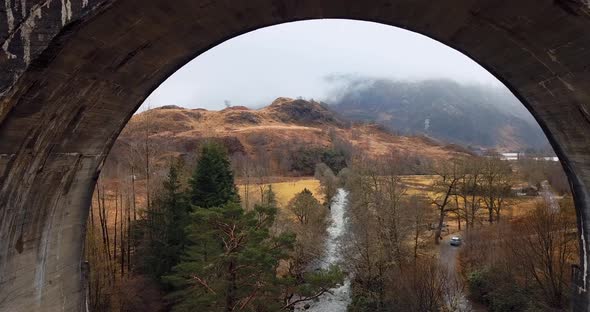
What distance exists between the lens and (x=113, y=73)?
4648mm

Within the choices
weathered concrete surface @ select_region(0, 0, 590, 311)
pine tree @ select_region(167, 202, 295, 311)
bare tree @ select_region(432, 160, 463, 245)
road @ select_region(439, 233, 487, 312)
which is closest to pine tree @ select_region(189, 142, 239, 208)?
pine tree @ select_region(167, 202, 295, 311)

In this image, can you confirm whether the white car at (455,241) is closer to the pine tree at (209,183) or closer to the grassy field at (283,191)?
the grassy field at (283,191)

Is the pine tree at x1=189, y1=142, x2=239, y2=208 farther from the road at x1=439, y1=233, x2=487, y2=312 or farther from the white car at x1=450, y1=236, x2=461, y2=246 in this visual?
the white car at x1=450, y1=236, x2=461, y2=246

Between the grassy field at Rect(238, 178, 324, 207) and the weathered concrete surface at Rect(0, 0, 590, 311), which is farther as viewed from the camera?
the grassy field at Rect(238, 178, 324, 207)

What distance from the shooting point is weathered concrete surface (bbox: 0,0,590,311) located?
12.3ft

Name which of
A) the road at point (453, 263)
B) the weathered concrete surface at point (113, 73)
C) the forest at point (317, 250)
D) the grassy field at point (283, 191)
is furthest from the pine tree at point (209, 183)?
the weathered concrete surface at point (113, 73)

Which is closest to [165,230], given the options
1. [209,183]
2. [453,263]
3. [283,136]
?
[209,183]

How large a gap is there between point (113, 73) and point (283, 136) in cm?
9937

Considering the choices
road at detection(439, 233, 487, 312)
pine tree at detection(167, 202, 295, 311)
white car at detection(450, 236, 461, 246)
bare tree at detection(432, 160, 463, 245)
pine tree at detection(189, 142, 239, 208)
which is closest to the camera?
pine tree at detection(167, 202, 295, 311)

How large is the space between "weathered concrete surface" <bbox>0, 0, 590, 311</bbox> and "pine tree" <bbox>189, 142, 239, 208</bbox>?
54.6 ft

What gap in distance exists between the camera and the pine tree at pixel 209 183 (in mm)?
22391

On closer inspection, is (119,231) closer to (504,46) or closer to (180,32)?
(180,32)

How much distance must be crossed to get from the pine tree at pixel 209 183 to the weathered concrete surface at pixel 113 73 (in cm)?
1663

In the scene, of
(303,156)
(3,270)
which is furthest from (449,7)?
(303,156)
